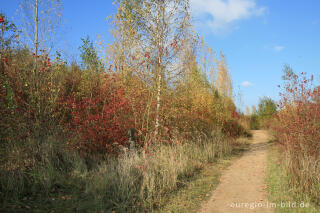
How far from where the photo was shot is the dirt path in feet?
A: 15.5

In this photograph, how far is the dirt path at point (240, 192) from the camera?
15.5ft

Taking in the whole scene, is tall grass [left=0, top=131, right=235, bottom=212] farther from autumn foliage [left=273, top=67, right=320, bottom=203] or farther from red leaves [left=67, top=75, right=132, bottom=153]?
autumn foliage [left=273, top=67, right=320, bottom=203]

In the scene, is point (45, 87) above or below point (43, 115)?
above

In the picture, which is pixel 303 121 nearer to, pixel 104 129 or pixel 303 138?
pixel 303 138

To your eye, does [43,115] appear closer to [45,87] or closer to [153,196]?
[45,87]

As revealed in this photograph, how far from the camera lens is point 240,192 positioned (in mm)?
5695

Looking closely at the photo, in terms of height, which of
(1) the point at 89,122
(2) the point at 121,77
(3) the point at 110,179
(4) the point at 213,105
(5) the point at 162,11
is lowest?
(3) the point at 110,179

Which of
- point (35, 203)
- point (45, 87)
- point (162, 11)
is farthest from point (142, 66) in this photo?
point (35, 203)

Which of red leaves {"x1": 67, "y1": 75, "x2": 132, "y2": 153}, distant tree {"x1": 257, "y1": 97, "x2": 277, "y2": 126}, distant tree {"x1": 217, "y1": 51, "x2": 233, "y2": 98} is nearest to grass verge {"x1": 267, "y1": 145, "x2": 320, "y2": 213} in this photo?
red leaves {"x1": 67, "y1": 75, "x2": 132, "y2": 153}

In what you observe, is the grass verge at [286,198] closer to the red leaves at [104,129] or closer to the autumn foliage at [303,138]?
the autumn foliage at [303,138]

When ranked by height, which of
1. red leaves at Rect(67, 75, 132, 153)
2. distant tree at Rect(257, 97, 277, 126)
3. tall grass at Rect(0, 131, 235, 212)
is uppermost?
distant tree at Rect(257, 97, 277, 126)

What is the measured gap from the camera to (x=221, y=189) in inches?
236

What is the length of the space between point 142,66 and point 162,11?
241 centimetres

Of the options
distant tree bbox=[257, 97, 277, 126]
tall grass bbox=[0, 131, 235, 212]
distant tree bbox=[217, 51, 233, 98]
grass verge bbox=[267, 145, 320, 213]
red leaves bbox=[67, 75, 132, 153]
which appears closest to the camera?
grass verge bbox=[267, 145, 320, 213]
